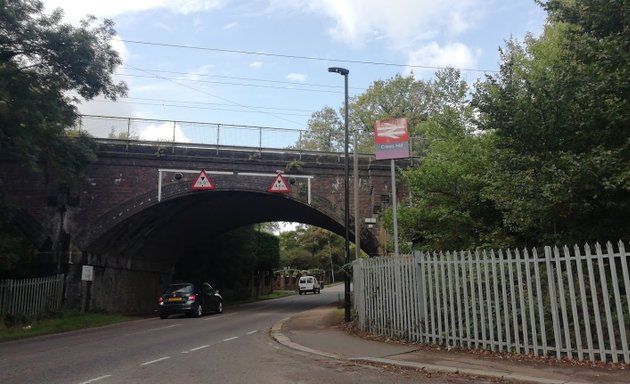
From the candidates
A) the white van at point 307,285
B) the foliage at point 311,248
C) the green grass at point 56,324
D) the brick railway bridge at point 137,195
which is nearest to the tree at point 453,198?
the brick railway bridge at point 137,195

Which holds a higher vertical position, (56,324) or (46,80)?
(46,80)

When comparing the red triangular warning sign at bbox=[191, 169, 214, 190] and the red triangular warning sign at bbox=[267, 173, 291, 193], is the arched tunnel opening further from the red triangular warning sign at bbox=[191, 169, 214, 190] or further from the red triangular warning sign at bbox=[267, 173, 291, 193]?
the red triangular warning sign at bbox=[267, 173, 291, 193]

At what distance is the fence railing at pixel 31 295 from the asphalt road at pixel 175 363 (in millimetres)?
5912

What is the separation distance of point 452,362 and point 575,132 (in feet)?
17.6

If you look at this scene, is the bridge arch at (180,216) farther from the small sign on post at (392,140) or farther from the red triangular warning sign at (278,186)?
the small sign on post at (392,140)

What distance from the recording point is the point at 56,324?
18.2m

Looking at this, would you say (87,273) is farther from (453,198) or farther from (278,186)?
(453,198)

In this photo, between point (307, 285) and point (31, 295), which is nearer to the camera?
point (31, 295)

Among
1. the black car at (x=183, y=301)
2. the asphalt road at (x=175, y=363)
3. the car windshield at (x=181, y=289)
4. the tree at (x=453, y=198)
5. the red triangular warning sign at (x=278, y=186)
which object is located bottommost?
the asphalt road at (x=175, y=363)

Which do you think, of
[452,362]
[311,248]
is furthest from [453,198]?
[311,248]

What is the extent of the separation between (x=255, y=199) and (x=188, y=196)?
4.29 m

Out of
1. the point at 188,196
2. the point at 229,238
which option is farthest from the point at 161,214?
the point at 229,238

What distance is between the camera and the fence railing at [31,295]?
763 inches

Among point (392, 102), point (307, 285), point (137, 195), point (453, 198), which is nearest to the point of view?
point (453, 198)
